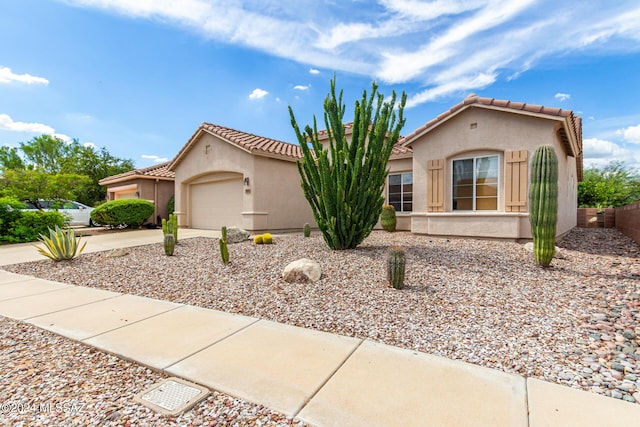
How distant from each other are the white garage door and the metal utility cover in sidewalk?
11642mm

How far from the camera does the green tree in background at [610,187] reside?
23375mm

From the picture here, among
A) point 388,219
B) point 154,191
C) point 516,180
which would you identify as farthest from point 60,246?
point 516,180

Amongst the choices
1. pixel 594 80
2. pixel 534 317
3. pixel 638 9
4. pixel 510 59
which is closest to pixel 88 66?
pixel 510 59

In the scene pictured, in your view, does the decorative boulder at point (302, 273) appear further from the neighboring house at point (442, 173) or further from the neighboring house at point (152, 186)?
the neighboring house at point (152, 186)

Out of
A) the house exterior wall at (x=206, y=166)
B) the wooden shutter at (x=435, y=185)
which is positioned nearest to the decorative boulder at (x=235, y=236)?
the house exterior wall at (x=206, y=166)

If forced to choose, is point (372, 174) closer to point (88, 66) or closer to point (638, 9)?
point (638, 9)

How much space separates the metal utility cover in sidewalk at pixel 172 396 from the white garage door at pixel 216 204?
11642 mm

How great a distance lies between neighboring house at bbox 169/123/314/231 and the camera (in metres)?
13.2

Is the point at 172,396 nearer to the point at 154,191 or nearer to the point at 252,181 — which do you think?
the point at 252,181

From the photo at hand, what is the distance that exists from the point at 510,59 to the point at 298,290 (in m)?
10.3

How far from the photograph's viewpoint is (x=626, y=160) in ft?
96.3

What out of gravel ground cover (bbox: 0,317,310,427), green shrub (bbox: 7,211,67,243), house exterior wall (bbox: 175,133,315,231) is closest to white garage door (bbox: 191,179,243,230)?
house exterior wall (bbox: 175,133,315,231)

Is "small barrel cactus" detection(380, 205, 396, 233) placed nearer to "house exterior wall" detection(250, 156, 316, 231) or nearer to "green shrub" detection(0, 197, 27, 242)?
"house exterior wall" detection(250, 156, 316, 231)

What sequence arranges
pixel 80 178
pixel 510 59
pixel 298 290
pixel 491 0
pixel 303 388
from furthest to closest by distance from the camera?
1. pixel 80 178
2. pixel 510 59
3. pixel 491 0
4. pixel 298 290
5. pixel 303 388
